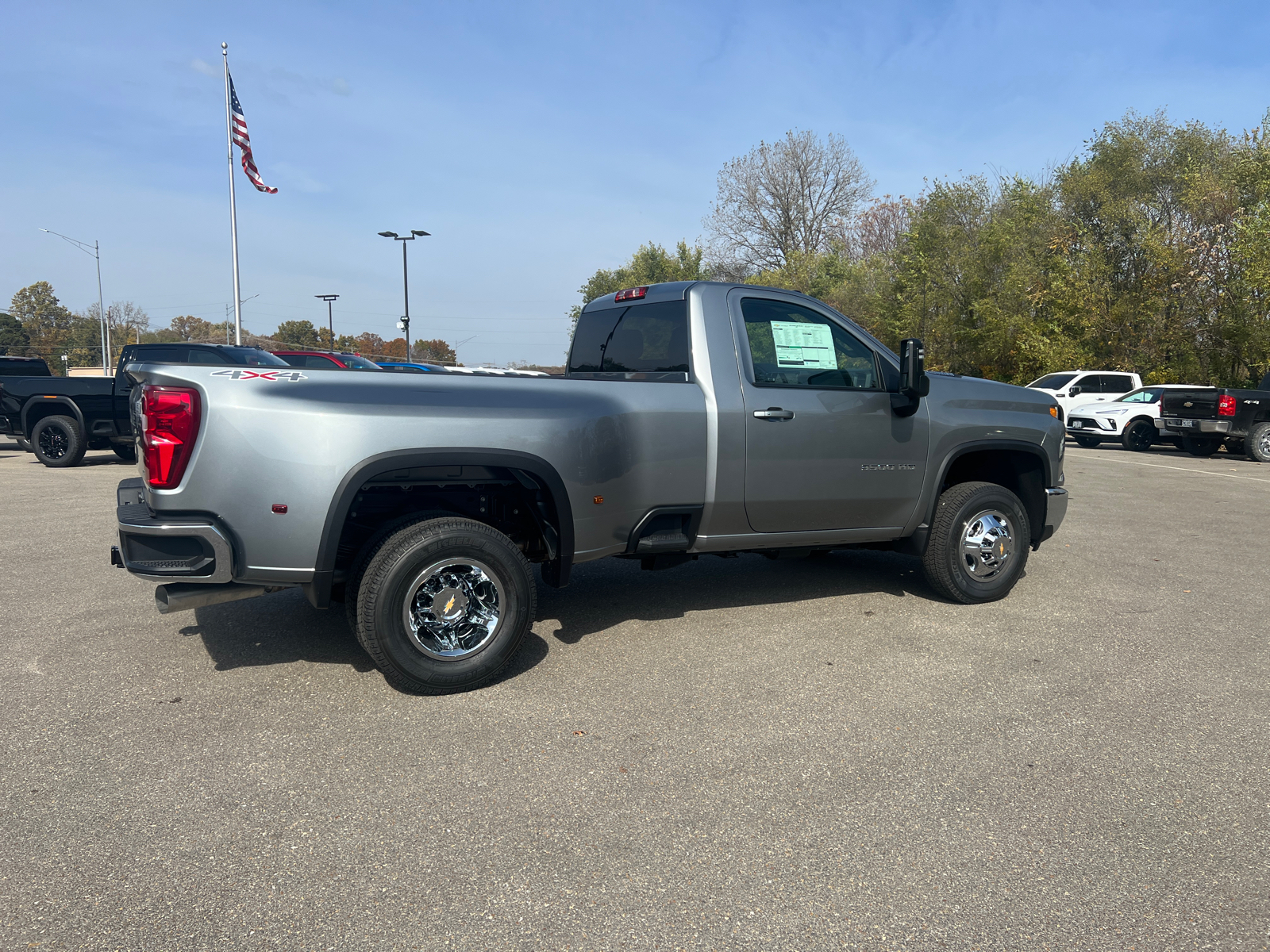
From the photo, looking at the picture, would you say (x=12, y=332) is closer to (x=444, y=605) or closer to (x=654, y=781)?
(x=444, y=605)

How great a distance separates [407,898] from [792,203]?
5624cm

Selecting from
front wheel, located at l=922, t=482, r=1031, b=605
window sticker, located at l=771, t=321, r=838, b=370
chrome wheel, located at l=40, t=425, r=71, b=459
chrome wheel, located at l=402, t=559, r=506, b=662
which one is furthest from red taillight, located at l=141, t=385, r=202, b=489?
chrome wheel, located at l=40, t=425, r=71, b=459

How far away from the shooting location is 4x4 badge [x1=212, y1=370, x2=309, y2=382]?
3672mm

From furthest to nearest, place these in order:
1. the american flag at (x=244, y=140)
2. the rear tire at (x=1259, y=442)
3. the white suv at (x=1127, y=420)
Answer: the american flag at (x=244, y=140) < the white suv at (x=1127, y=420) < the rear tire at (x=1259, y=442)

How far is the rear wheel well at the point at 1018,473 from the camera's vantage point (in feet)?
19.9

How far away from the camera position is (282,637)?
4.95 metres

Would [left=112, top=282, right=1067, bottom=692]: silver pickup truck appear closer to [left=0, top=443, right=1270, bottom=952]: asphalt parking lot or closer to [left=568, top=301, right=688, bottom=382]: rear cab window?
[left=568, top=301, right=688, bottom=382]: rear cab window

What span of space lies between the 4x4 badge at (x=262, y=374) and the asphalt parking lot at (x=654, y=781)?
4.95ft

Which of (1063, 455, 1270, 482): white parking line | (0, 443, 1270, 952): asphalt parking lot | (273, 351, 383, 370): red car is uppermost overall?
(273, 351, 383, 370): red car

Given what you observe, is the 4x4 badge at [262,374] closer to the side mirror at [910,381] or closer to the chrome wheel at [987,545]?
the side mirror at [910,381]

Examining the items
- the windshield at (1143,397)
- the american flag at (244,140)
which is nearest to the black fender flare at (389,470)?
the windshield at (1143,397)

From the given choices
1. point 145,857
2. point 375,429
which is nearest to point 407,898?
point 145,857

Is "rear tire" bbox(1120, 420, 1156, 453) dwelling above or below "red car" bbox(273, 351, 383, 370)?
below

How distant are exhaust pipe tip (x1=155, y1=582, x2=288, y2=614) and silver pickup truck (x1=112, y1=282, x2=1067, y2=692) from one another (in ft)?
0.04
